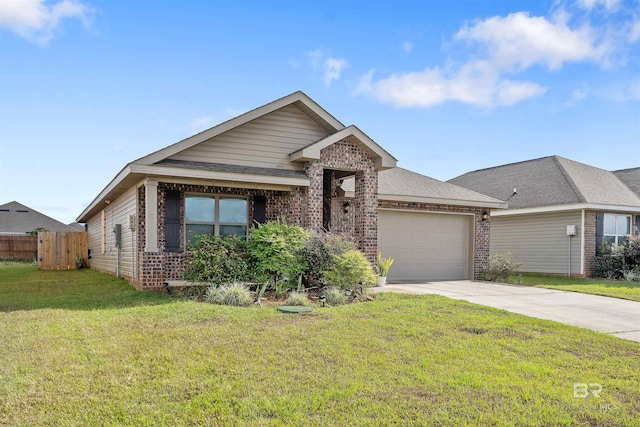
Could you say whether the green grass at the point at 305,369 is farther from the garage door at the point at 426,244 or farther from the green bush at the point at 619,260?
the green bush at the point at 619,260

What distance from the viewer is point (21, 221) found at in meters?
35.8

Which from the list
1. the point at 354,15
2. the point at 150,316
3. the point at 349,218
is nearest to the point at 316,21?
the point at 354,15

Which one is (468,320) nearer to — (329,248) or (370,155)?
(329,248)

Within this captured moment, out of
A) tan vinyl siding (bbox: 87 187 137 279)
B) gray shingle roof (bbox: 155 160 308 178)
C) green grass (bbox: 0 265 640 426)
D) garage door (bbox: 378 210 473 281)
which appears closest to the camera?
green grass (bbox: 0 265 640 426)

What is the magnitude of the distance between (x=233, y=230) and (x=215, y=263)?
2.21 metres

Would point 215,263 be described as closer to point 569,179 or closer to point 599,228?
point 599,228

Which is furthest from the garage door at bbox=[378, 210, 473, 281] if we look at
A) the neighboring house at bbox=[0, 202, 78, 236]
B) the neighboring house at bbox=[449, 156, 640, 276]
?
the neighboring house at bbox=[0, 202, 78, 236]

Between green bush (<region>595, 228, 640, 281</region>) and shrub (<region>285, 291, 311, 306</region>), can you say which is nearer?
shrub (<region>285, 291, 311, 306</region>)

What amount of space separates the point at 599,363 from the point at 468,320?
2.36 meters

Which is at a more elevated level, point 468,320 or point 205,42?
point 205,42

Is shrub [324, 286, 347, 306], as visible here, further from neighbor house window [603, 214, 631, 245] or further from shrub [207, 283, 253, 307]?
neighbor house window [603, 214, 631, 245]

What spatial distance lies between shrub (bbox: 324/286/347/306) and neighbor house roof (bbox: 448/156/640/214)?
12.2 m

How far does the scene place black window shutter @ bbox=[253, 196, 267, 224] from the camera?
12383 millimetres

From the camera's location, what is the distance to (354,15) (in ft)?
40.0
